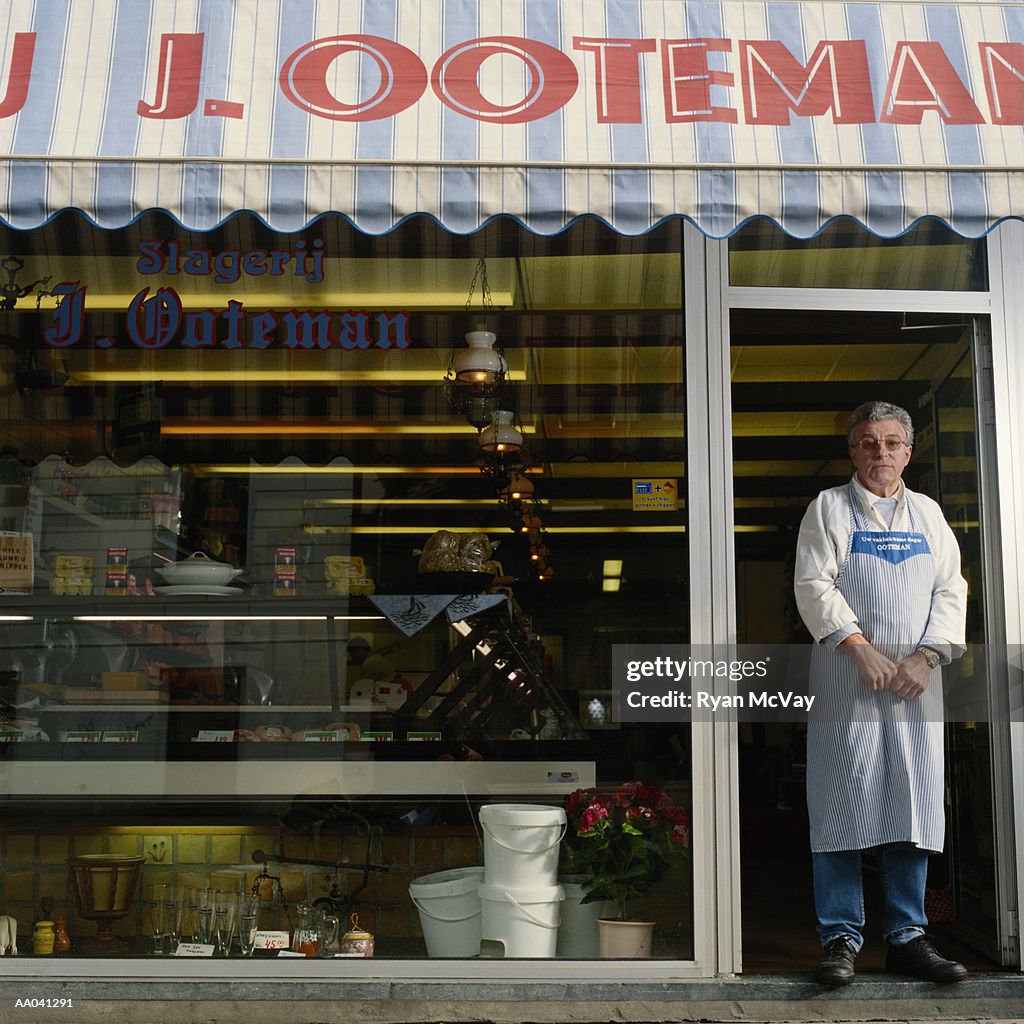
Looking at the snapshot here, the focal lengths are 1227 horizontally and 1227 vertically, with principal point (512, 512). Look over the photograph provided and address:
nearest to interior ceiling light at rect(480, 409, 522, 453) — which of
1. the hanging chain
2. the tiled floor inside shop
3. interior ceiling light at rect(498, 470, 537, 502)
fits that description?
interior ceiling light at rect(498, 470, 537, 502)

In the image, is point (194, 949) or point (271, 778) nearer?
point (194, 949)

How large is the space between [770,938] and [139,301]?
173 inches

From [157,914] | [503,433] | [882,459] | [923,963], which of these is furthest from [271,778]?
[882,459]

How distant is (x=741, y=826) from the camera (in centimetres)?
432

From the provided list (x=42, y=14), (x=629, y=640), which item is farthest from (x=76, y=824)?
(x=42, y=14)

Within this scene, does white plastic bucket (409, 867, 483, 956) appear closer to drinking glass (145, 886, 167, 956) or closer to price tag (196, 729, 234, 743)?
drinking glass (145, 886, 167, 956)

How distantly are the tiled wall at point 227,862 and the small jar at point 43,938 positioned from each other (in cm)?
4

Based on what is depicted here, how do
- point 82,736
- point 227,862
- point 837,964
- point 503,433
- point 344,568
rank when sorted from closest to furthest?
point 837,964, point 227,862, point 82,736, point 344,568, point 503,433

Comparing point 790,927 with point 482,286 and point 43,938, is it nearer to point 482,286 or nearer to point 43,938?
point 43,938

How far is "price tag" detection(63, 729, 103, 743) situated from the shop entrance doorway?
3002 millimetres

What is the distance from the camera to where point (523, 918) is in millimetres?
4570

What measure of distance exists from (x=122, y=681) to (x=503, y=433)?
2.45m

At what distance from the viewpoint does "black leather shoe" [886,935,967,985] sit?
13.5 feet

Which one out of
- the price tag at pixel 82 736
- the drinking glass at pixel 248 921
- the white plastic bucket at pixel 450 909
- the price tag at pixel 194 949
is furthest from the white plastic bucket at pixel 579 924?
the price tag at pixel 82 736
